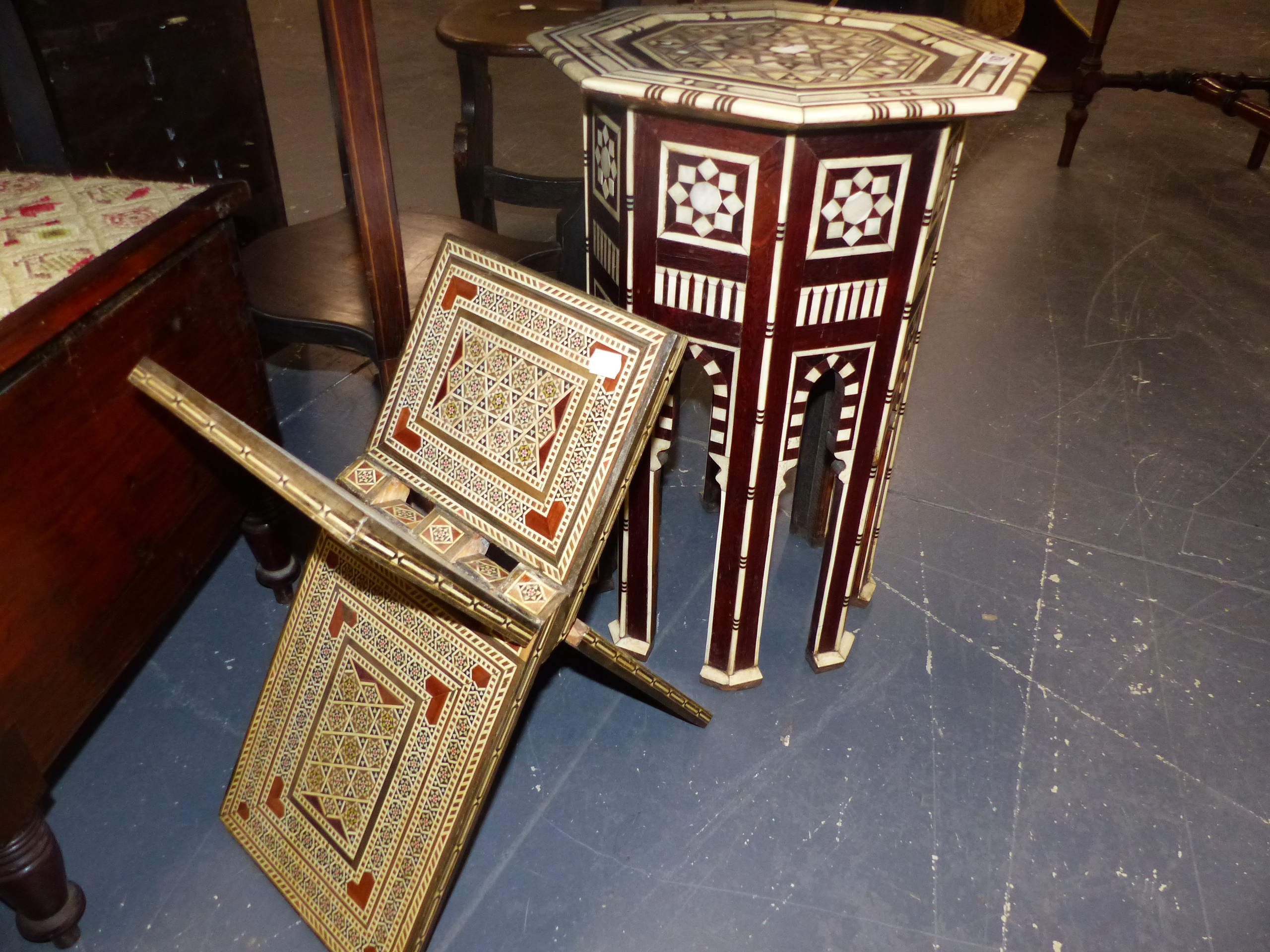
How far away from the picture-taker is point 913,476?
94.8 inches

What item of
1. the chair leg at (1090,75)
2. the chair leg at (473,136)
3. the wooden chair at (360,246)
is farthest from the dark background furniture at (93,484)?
the chair leg at (1090,75)

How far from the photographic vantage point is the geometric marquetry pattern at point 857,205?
4.20 feet

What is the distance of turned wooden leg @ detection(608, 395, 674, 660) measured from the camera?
1.63 meters

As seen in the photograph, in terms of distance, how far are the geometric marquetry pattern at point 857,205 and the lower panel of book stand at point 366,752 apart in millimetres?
745

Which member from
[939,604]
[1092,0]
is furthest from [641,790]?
[1092,0]

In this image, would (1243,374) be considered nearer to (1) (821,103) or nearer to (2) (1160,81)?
(2) (1160,81)

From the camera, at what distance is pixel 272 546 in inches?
75.5

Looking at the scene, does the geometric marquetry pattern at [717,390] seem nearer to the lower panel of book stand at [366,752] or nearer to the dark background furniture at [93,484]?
the lower panel of book stand at [366,752]

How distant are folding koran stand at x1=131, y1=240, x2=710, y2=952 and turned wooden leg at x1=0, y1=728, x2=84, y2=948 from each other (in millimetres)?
253

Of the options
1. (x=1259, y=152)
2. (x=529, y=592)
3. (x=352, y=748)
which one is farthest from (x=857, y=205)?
(x=1259, y=152)

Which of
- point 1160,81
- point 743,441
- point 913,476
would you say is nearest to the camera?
point 743,441

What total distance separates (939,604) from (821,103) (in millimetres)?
1209

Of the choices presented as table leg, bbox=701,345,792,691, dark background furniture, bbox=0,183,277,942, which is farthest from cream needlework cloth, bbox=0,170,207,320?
table leg, bbox=701,345,792,691

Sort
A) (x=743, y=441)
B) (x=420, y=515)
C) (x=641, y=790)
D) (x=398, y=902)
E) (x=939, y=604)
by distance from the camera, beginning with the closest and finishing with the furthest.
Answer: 1. (x=398, y=902)
2. (x=420, y=515)
3. (x=743, y=441)
4. (x=641, y=790)
5. (x=939, y=604)
